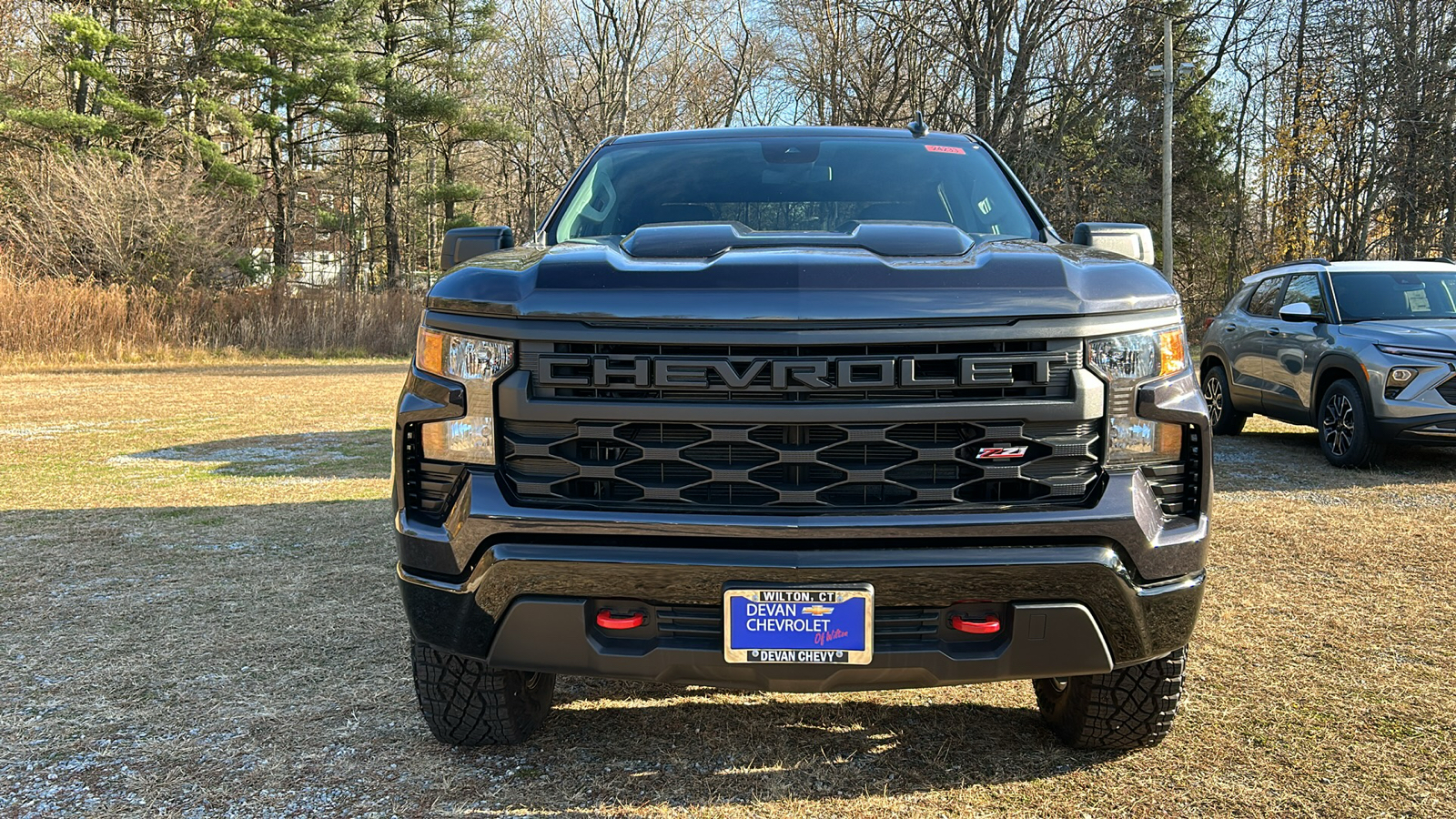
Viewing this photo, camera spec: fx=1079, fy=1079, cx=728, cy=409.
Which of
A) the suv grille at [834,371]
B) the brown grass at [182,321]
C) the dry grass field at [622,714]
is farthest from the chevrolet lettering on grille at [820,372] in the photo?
the brown grass at [182,321]

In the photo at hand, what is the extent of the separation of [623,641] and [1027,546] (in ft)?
3.11

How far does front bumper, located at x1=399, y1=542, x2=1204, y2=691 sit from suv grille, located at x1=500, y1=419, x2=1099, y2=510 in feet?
0.41

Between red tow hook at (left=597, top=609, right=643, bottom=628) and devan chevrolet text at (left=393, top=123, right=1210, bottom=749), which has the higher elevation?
devan chevrolet text at (left=393, top=123, right=1210, bottom=749)

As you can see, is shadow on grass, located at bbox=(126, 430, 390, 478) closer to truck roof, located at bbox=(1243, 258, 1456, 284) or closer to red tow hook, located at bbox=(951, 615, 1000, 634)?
red tow hook, located at bbox=(951, 615, 1000, 634)

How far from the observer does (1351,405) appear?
8.33 meters

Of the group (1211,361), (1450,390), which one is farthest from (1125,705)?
(1211,361)

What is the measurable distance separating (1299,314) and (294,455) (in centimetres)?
843

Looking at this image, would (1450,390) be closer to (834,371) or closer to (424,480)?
(834,371)

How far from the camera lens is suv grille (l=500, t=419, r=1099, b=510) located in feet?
7.99

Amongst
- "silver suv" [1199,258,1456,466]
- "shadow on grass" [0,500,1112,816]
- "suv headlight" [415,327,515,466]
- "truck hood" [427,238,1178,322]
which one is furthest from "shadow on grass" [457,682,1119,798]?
"silver suv" [1199,258,1456,466]

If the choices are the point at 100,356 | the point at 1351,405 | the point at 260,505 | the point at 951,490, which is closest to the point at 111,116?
the point at 100,356

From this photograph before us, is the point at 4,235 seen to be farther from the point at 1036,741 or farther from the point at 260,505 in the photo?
the point at 1036,741

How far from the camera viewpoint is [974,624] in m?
2.46

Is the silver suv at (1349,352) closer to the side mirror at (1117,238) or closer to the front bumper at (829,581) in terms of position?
the side mirror at (1117,238)
